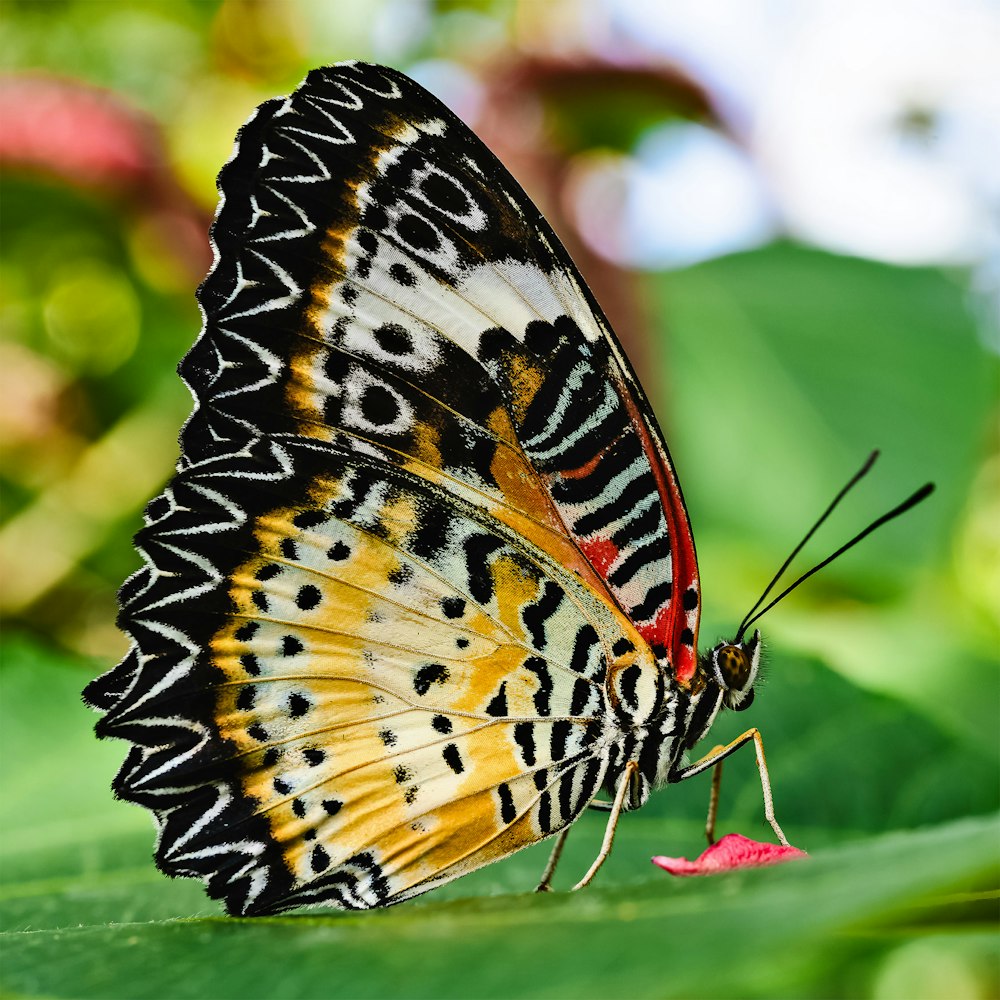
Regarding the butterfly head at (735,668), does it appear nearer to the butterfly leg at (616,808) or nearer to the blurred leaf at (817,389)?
the butterfly leg at (616,808)

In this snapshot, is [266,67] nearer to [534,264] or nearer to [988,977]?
[534,264]

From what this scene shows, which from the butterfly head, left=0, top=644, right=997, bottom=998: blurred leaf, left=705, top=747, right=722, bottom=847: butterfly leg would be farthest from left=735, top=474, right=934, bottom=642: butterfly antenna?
left=0, top=644, right=997, bottom=998: blurred leaf

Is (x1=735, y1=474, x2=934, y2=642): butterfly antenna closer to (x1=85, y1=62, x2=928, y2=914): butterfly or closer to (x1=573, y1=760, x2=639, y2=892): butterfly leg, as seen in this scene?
(x1=85, y1=62, x2=928, y2=914): butterfly

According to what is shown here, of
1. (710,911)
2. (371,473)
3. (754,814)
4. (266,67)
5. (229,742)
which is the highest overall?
(266,67)

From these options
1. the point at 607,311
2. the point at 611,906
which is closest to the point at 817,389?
the point at 607,311

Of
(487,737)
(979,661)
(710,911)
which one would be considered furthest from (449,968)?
(979,661)

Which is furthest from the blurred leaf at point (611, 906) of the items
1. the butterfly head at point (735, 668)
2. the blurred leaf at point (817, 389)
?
the blurred leaf at point (817, 389)

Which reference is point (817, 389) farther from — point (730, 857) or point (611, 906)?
point (611, 906)
